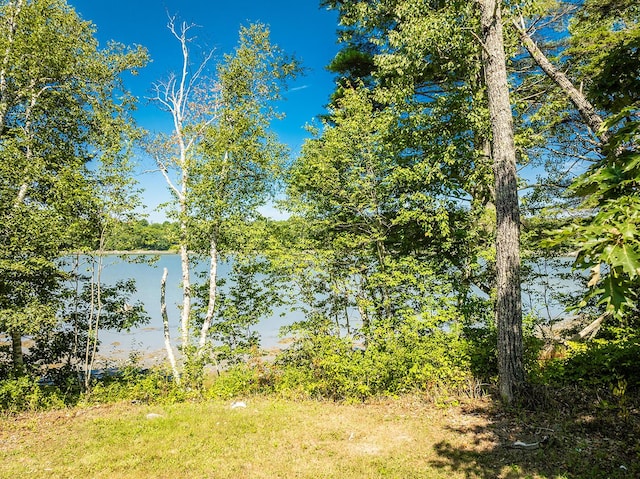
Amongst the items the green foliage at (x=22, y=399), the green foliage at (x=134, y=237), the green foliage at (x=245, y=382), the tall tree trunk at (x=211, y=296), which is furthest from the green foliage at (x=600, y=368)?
the green foliage at (x=22, y=399)

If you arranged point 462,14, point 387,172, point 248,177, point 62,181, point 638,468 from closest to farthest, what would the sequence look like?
point 638,468
point 462,14
point 62,181
point 387,172
point 248,177

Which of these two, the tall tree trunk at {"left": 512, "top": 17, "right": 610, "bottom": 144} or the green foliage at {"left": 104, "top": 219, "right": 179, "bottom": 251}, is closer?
the tall tree trunk at {"left": 512, "top": 17, "right": 610, "bottom": 144}

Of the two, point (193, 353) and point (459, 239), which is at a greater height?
point (459, 239)

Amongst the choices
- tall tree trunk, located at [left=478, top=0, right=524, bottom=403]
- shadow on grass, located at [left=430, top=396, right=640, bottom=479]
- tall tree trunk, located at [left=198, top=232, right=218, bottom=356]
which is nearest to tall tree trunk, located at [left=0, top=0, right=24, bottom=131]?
tall tree trunk, located at [left=198, top=232, right=218, bottom=356]

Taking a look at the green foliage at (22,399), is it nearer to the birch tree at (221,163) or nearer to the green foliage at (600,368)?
the birch tree at (221,163)

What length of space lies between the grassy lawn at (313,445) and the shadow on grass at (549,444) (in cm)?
1

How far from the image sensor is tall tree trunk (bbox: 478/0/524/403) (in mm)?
6027

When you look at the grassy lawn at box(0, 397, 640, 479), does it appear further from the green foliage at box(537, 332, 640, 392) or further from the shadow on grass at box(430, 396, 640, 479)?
the green foliage at box(537, 332, 640, 392)

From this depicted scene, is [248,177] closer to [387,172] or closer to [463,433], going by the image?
[387,172]

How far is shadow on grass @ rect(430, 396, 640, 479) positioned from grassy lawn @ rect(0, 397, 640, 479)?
0.04 ft

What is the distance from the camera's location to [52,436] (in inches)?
245

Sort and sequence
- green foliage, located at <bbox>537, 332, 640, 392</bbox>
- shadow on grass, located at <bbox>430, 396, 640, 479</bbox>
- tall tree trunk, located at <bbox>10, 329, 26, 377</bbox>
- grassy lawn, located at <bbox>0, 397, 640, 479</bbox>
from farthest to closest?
tall tree trunk, located at <bbox>10, 329, 26, 377</bbox> → green foliage, located at <bbox>537, 332, 640, 392</bbox> → grassy lawn, located at <bbox>0, 397, 640, 479</bbox> → shadow on grass, located at <bbox>430, 396, 640, 479</bbox>

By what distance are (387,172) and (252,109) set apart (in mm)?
5164

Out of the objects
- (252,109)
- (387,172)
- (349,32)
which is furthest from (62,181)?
(349,32)
